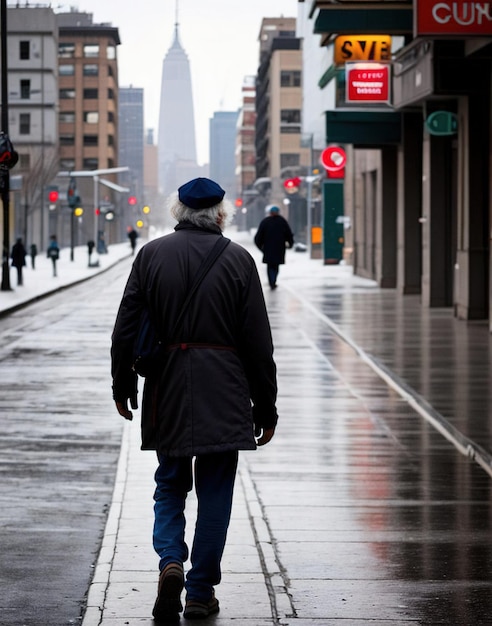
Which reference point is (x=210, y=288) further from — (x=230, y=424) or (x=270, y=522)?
(x=270, y=522)

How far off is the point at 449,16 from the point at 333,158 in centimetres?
4295

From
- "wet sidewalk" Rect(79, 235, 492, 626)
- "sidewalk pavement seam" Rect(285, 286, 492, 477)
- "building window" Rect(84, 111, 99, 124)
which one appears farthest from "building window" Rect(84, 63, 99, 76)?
"wet sidewalk" Rect(79, 235, 492, 626)

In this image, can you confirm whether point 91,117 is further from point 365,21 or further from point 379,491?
point 379,491

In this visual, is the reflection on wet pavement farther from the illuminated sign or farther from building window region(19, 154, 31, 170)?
building window region(19, 154, 31, 170)

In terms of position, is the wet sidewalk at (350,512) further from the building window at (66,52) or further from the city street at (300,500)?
the building window at (66,52)

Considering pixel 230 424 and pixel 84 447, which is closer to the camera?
pixel 230 424

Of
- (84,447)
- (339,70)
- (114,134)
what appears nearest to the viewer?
(84,447)

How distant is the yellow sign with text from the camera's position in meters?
35.3

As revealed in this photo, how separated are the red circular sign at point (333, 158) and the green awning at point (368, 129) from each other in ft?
83.9

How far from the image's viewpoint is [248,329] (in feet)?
20.5

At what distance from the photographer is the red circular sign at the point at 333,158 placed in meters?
64.1

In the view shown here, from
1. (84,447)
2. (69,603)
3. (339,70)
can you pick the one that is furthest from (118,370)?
(339,70)

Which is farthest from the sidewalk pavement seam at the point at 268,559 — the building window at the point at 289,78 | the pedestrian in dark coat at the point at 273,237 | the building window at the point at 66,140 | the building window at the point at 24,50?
the building window at the point at 66,140

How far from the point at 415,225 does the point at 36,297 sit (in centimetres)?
→ 943
